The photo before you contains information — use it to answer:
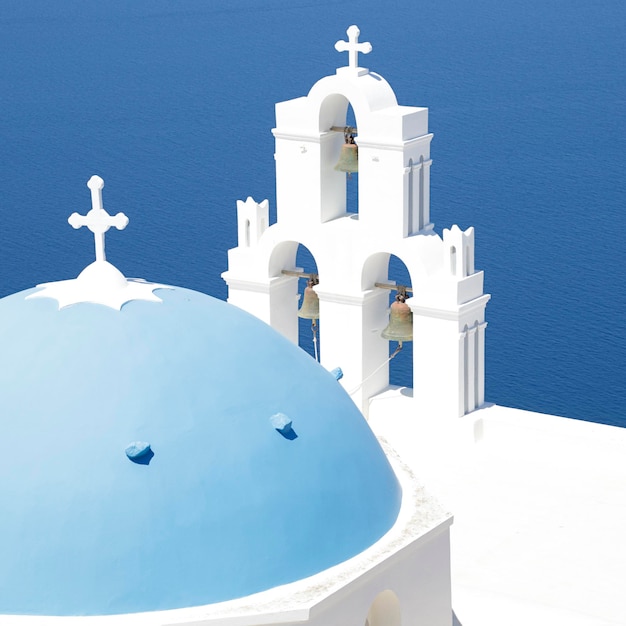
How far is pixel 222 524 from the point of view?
489 inches

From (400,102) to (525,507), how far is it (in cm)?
4071

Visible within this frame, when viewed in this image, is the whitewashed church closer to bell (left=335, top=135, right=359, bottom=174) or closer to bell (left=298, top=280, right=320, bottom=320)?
bell (left=298, top=280, right=320, bottom=320)

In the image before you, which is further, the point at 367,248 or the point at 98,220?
the point at 367,248

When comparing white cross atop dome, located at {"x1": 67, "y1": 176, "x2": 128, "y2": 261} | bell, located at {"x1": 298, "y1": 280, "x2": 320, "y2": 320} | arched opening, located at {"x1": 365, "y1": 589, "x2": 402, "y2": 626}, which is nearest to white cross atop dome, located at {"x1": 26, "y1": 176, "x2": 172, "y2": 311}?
white cross atop dome, located at {"x1": 67, "y1": 176, "x2": 128, "y2": 261}

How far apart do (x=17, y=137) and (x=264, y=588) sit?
1739 inches

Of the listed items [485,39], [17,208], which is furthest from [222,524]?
[485,39]

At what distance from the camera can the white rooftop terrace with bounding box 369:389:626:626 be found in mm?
16688

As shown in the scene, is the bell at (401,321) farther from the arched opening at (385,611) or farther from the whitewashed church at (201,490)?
the arched opening at (385,611)

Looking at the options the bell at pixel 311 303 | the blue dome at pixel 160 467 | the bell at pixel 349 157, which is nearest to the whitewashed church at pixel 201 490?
the blue dome at pixel 160 467

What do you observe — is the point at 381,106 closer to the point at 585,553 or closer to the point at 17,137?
the point at 585,553

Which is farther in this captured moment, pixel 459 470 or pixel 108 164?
pixel 108 164

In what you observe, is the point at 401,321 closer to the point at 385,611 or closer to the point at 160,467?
the point at 385,611

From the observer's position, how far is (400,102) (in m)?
58.0

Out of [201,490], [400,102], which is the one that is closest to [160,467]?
[201,490]
